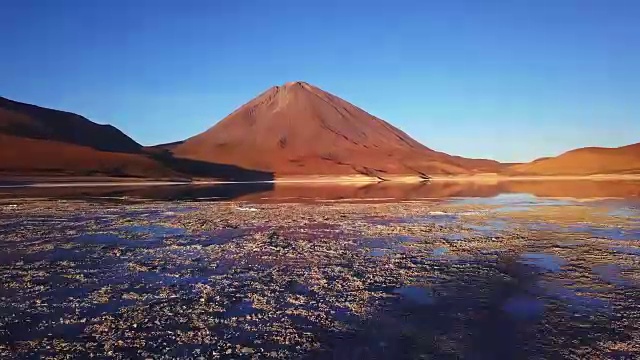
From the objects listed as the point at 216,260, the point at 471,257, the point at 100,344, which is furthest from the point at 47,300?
the point at 471,257

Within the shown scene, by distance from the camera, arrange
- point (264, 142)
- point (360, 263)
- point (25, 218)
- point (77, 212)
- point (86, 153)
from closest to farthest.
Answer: point (360, 263), point (25, 218), point (77, 212), point (86, 153), point (264, 142)

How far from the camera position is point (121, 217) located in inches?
827

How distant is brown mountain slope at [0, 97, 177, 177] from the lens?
77750mm

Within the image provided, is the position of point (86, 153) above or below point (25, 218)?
above

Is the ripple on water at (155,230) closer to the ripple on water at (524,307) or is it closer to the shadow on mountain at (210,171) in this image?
the ripple on water at (524,307)

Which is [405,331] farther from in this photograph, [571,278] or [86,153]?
[86,153]

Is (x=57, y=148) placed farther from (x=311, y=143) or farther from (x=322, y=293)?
(x=322, y=293)

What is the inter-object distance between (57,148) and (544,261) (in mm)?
95582

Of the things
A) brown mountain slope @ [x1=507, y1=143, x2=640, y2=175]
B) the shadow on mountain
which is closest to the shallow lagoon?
the shadow on mountain

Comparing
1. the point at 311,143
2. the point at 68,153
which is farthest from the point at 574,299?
the point at 311,143

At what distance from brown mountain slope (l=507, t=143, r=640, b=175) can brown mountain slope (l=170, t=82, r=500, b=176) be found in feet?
57.9

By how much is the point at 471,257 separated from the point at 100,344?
8.21 metres

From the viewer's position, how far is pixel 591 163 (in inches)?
4793

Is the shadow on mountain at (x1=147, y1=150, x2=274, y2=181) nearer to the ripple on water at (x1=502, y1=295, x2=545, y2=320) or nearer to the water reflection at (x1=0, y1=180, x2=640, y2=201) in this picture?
the water reflection at (x1=0, y1=180, x2=640, y2=201)
